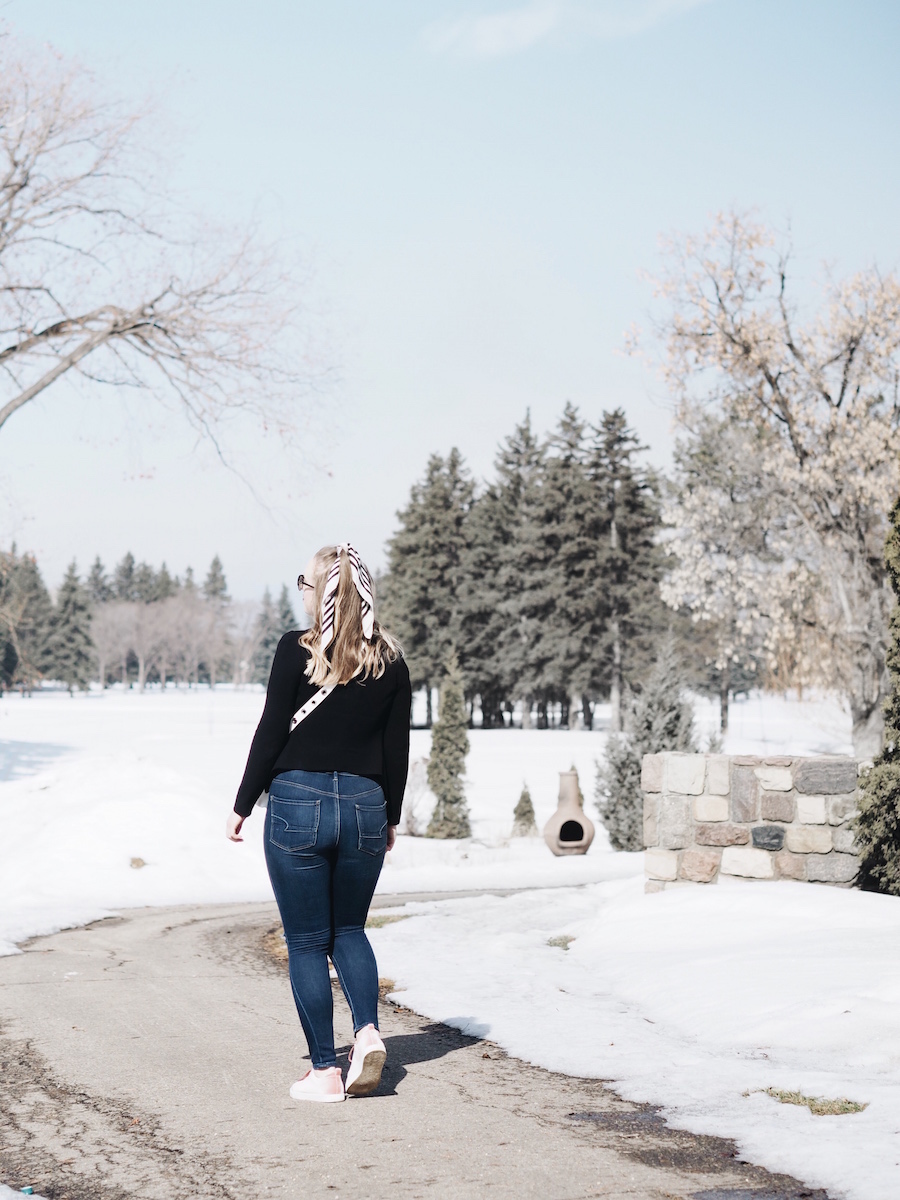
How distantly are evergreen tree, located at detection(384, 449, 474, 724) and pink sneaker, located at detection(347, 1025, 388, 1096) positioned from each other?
54.5 m

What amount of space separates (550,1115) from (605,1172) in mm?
712

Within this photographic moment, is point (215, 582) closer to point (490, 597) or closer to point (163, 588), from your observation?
point (163, 588)

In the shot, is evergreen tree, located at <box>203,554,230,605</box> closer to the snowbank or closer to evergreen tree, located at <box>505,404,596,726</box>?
evergreen tree, located at <box>505,404,596,726</box>

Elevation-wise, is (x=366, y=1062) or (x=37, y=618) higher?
(x=37, y=618)

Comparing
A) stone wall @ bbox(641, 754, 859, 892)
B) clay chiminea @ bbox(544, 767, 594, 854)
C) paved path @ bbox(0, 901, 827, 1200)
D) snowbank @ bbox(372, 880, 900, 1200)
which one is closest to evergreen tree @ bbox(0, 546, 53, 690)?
clay chiminea @ bbox(544, 767, 594, 854)

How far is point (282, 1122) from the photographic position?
4.05m

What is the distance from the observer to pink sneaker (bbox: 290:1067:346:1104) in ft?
14.2

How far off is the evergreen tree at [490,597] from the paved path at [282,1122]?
5339cm

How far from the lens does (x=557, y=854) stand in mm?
19594

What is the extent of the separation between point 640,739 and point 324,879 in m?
14.8

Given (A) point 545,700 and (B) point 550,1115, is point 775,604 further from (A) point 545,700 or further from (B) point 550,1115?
(A) point 545,700

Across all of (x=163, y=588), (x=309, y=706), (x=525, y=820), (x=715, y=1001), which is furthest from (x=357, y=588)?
(x=163, y=588)

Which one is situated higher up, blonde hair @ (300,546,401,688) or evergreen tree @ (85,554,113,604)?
evergreen tree @ (85,554,113,604)

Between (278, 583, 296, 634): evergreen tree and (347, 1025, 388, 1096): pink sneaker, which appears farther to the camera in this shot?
(278, 583, 296, 634): evergreen tree
